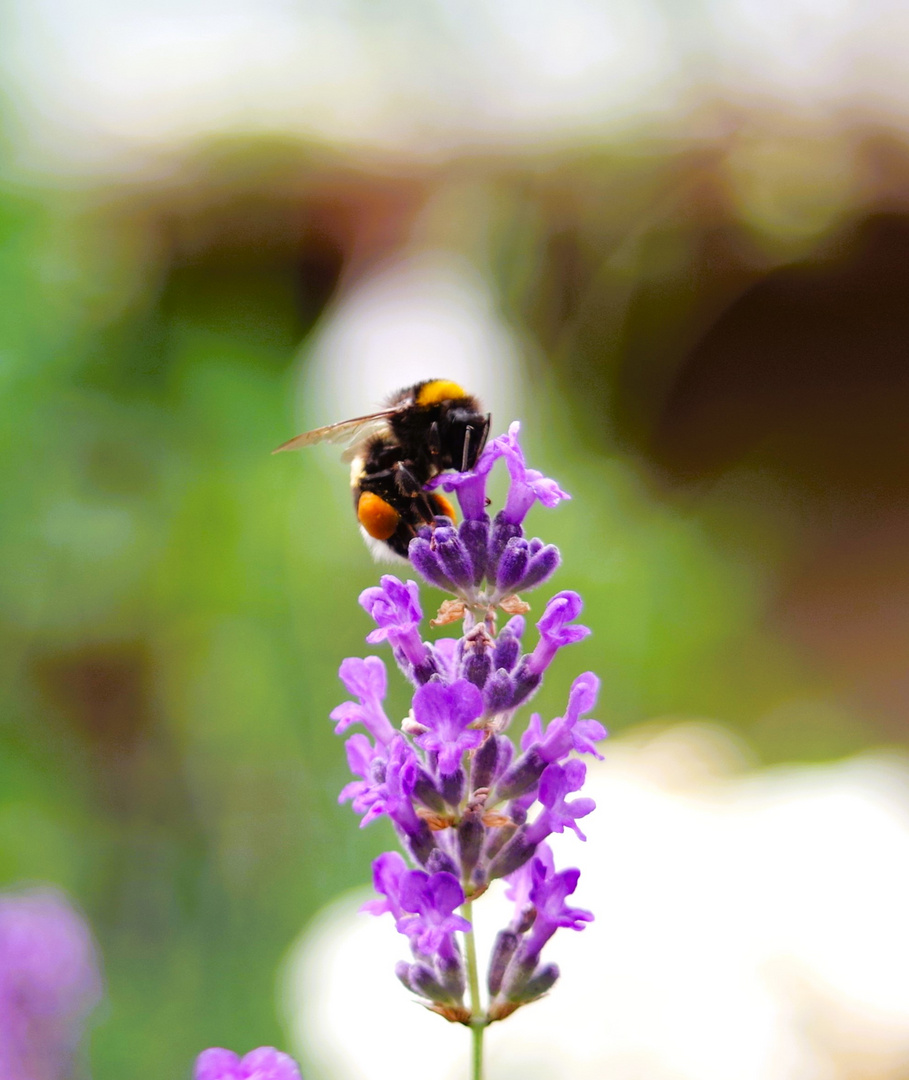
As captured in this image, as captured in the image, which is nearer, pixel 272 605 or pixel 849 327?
pixel 272 605

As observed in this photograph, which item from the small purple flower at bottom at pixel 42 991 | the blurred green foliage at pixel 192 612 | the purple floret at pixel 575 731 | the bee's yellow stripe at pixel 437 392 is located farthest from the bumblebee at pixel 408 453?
the blurred green foliage at pixel 192 612

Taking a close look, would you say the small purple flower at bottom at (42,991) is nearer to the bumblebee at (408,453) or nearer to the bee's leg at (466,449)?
the bumblebee at (408,453)

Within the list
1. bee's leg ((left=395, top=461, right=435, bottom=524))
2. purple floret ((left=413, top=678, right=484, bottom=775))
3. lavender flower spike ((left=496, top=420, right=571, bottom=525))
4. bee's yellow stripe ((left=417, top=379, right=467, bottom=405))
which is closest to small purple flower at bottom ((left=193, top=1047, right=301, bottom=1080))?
purple floret ((left=413, top=678, right=484, bottom=775))

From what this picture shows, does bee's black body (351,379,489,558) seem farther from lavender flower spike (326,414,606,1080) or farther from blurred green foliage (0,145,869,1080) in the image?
blurred green foliage (0,145,869,1080)

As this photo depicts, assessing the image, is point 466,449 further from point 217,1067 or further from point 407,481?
point 217,1067

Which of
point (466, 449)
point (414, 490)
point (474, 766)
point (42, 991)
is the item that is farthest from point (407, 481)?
point (42, 991)

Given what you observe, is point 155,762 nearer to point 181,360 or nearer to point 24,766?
point 24,766

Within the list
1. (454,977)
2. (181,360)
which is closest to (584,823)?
(181,360)
